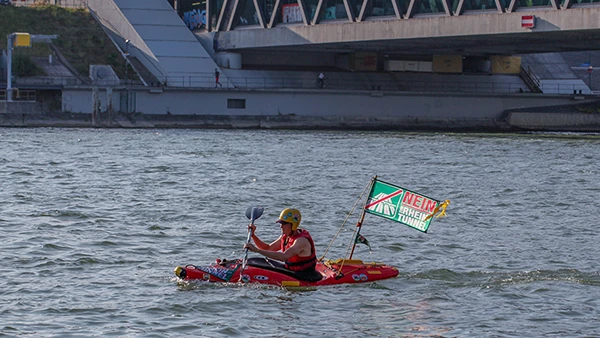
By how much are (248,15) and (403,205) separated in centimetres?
5705

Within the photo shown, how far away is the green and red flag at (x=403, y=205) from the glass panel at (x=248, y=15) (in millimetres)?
55922

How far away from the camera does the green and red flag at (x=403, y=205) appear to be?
60.3ft

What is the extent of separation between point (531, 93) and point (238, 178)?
140ft

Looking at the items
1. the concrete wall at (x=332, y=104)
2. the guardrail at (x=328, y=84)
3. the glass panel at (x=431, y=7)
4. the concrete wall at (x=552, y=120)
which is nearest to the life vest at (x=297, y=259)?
the glass panel at (x=431, y=7)

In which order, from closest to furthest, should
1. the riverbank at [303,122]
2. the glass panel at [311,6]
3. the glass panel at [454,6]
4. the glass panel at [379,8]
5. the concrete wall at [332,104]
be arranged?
1. the glass panel at [454,6]
2. the glass panel at [379,8]
3. the riverbank at [303,122]
4. the concrete wall at [332,104]
5. the glass panel at [311,6]

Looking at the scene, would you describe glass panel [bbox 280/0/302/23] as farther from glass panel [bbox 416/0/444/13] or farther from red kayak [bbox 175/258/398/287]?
red kayak [bbox 175/258/398/287]

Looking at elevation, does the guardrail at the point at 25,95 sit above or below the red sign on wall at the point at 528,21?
below

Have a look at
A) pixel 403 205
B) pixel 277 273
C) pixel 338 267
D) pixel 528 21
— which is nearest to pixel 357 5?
pixel 528 21

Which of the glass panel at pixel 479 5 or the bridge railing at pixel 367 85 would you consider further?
the bridge railing at pixel 367 85

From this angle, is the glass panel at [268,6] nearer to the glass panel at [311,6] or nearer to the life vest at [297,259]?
the glass panel at [311,6]

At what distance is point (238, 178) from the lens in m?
38.1

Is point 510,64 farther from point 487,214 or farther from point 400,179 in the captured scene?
point 487,214

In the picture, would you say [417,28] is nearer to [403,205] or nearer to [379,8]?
[379,8]

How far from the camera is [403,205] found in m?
18.6
